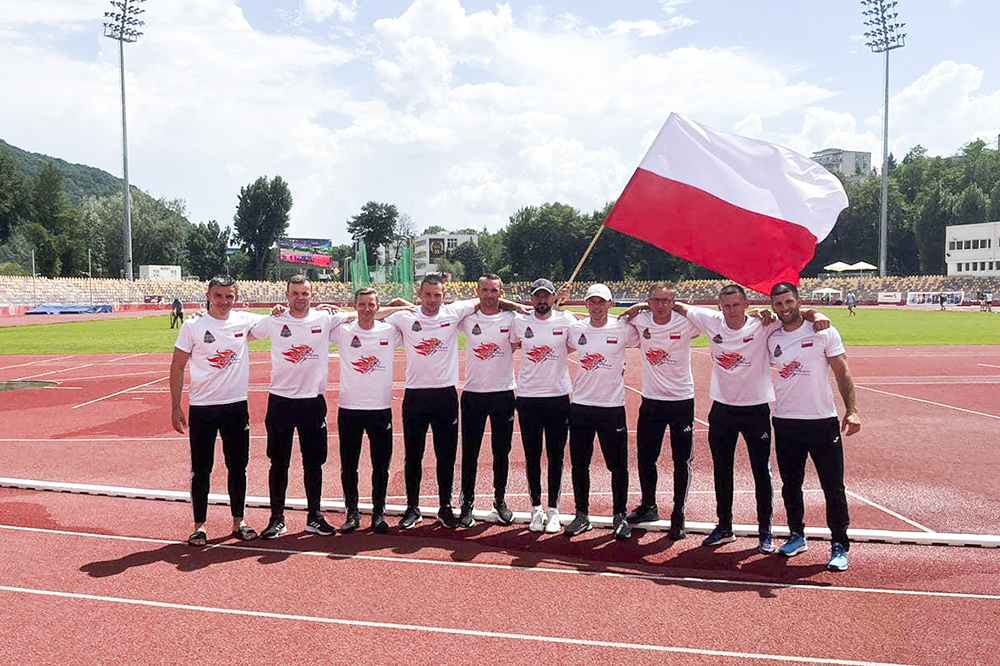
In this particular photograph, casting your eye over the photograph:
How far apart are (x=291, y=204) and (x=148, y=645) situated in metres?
94.0

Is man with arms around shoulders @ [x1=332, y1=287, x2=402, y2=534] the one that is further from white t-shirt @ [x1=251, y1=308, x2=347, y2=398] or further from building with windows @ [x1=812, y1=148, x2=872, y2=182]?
building with windows @ [x1=812, y1=148, x2=872, y2=182]

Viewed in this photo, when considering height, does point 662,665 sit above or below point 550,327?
below

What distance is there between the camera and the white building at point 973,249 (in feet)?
243

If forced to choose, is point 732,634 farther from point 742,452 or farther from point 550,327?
point 742,452

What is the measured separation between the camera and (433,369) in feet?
22.1

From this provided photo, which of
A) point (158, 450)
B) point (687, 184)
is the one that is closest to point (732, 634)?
point (687, 184)

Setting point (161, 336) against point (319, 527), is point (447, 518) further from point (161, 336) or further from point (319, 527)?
point (161, 336)

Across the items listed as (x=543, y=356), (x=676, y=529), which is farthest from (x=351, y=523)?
(x=676, y=529)

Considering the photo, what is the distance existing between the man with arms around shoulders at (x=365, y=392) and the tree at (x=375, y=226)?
106 m

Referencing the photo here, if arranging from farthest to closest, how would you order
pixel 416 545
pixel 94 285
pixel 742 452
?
pixel 94 285
pixel 742 452
pixel 416 545

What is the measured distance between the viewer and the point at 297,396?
6602 mm

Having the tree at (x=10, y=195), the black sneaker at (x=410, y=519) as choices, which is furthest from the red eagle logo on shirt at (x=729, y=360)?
the tree at (x=10, y=195)

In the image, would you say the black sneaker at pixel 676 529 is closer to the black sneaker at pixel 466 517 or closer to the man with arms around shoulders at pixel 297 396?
the black sneaker at pixel 466 517

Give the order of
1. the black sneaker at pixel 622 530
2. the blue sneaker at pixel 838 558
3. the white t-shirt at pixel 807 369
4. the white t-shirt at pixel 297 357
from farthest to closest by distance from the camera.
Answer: the white t-shirt at pixel 297 357 → the black sneaker at pixel 622 530 → the white t-shirt at pixel 807 369 → the blue sneaker at pixel 838 558
